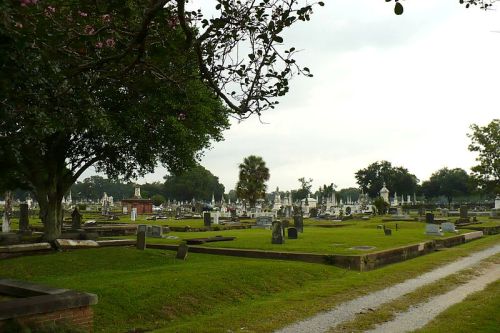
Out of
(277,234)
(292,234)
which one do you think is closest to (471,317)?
(277,234)

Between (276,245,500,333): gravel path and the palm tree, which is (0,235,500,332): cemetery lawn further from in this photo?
the palm tree

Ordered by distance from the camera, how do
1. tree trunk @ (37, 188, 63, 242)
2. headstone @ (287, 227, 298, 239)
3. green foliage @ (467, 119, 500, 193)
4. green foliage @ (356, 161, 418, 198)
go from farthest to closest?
green foliage @ (356, 161, 418, 198) < green foliage @ (467, 119, 500, 193) < headstone @ (287, 227, 298, 239) < tree trunk @ (37, 188, 63, 242)

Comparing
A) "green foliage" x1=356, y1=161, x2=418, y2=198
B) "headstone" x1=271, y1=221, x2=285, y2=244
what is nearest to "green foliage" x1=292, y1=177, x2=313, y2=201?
"green foliage" x1=356, y1=161, x2=418, y2=198

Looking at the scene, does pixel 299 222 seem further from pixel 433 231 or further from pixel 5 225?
pixel 5 225

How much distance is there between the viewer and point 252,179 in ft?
208

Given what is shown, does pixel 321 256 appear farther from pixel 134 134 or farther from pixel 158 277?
pixel 134 134

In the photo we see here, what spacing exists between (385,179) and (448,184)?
14.7m

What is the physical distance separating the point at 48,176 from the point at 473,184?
56.5m

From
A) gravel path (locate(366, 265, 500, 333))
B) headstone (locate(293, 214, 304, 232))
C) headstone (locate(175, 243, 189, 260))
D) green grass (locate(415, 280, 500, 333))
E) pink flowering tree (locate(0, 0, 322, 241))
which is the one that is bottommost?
gravel path (locate(366, 265, 500, 333))

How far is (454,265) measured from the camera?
16938 millimetres

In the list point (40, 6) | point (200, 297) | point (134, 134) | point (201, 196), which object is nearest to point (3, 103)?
point (40, 6)

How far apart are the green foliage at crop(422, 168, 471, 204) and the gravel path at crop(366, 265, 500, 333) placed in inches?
4048

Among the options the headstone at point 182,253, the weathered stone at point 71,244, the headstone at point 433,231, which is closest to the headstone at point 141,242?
the weathered stone at point 71,244

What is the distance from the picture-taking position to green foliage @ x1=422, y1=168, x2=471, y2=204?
10869 centimetres
